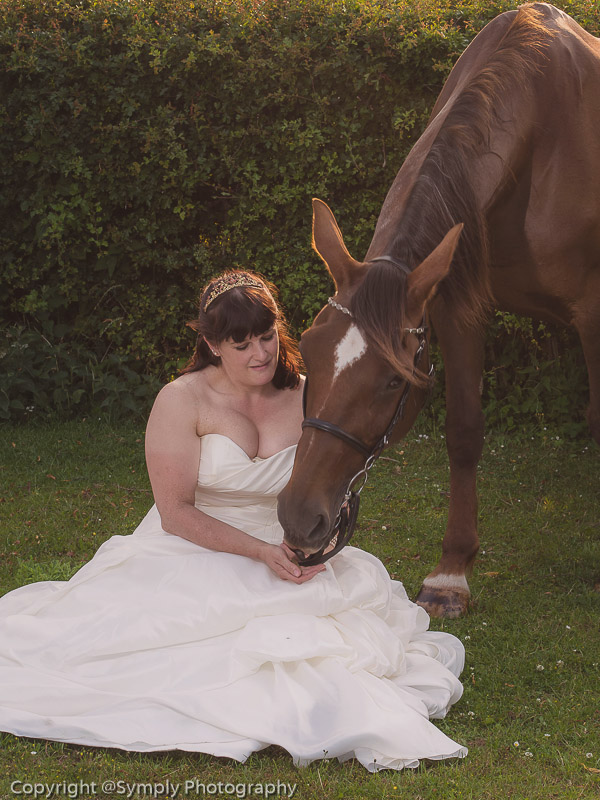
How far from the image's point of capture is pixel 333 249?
101 inches

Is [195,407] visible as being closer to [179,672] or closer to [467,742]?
[179,672]

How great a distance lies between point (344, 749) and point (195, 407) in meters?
1.18

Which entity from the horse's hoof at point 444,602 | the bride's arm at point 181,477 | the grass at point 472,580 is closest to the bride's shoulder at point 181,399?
the bride's arm at point 181,477

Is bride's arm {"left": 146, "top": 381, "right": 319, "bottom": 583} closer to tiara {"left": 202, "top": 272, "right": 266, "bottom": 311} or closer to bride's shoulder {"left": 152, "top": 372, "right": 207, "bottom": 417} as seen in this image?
bride's shoulder {"left": 152, "top": 372, "right": 207, "bottom": 417}

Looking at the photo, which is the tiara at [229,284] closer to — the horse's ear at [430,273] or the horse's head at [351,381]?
the horse's head at [351,381]

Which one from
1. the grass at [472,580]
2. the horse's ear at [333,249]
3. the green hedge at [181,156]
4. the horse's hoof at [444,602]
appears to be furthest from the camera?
the green hedge at [181,156]

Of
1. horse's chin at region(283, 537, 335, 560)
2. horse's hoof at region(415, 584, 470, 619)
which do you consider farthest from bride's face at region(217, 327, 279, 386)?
horse's hoof at region(415, 584, 470, 619)

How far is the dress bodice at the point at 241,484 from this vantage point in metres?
2.82

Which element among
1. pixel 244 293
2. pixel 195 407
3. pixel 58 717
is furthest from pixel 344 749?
pixel 244 293

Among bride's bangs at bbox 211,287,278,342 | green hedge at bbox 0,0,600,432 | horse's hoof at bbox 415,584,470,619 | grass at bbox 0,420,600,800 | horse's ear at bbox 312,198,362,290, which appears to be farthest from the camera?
green hedge at bbox 0,0,600,432

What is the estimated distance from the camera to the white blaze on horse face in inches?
93.2

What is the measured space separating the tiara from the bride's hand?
839 millimetres

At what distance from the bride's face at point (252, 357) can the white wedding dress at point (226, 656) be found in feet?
0.78

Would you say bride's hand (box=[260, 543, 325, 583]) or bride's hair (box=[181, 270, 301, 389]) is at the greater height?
bride's hair (box=[181, 270, 301, 389])
